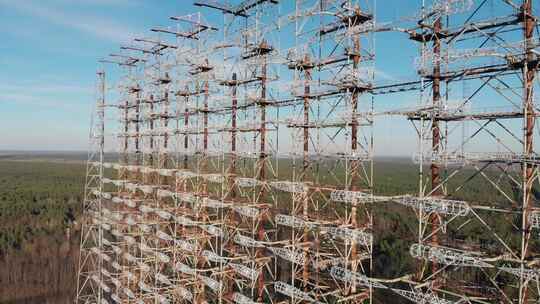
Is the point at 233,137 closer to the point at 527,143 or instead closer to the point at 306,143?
the point at 306,143

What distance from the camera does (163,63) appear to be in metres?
32.1

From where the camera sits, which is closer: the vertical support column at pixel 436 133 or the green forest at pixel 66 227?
the vertical support column at pixel 436 133

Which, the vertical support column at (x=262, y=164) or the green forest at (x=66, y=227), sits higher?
the vertical support column at (x=262, y=164)

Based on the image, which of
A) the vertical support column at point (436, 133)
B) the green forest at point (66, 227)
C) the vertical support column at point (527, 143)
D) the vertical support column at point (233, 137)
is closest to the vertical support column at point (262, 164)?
the vertical support column at point (233, 137)

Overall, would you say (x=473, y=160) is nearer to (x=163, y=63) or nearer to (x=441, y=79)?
(x=441, y=79)

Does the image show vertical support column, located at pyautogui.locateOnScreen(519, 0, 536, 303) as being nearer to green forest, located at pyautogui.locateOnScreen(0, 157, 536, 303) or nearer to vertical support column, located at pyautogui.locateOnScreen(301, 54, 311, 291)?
vertical support column, located at pyautogui.locateOnScreen(301, 54, 311, 291)

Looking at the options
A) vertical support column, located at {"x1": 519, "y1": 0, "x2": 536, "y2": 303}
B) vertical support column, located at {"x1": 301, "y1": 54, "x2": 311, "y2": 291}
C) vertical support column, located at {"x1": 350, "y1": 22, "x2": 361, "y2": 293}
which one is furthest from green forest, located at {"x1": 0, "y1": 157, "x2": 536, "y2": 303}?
vertical support column, located at {"x1": 519, "y1": 0, "x2": 536, "y2": 303}

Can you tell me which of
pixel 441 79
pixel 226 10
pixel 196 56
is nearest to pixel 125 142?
pixel 196 56

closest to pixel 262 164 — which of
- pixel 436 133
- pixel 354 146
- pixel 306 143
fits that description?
pixel 306 143

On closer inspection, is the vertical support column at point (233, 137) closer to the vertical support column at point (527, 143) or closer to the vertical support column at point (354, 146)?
the vertical support column at point (354, 146)

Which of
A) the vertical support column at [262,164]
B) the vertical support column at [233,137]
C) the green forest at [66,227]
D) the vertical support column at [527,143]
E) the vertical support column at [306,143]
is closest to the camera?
the vertical support column at [527,143]

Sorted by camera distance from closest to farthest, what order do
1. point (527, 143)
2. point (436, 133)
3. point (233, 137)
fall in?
point (527, 143)
point (436, 133)
point (233, 137)

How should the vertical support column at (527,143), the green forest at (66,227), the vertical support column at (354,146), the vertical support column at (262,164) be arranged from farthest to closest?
the green forest at (66,227), the vertical support column at (262,164), the vertical support column at (354,146), the vertical support column at (527,143)

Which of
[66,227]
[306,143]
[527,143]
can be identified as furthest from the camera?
[66,227]
